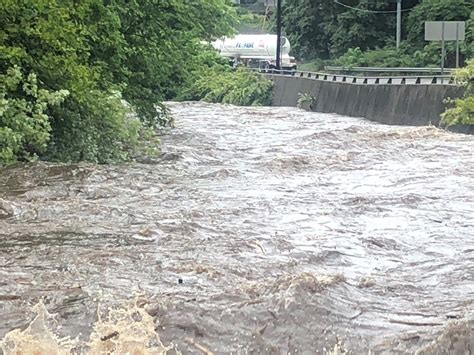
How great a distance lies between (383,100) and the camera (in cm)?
3156

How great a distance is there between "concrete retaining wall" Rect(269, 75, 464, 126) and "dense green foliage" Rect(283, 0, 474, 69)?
6.80 m

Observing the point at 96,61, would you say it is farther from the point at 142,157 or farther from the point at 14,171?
the point at 14,171

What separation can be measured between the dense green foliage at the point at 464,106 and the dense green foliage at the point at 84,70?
8.30 m

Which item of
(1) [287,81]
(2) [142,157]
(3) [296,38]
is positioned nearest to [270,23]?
(3) [296,38]

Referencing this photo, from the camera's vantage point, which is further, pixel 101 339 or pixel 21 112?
pixel 21 112

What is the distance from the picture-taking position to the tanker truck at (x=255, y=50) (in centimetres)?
6358

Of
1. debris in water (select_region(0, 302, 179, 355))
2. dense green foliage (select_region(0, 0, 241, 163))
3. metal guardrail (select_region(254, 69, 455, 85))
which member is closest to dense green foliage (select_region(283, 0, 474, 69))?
metal guardrail (select_region(254, 69, 455, 85))

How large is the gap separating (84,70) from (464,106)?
13251 mm

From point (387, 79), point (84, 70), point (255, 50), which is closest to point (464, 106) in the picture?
point (387, 79)

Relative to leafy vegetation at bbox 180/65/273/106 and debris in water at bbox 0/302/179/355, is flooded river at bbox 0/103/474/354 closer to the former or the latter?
debris in water at bbox 0/302/179/355

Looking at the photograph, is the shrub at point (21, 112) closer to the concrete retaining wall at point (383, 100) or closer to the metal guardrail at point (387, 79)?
the concrete retaining wall at point (383, 100)

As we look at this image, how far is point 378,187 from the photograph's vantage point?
14805mm

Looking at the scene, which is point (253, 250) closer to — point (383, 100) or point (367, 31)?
point (383, 100)

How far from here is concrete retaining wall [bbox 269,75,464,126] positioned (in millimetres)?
27734
